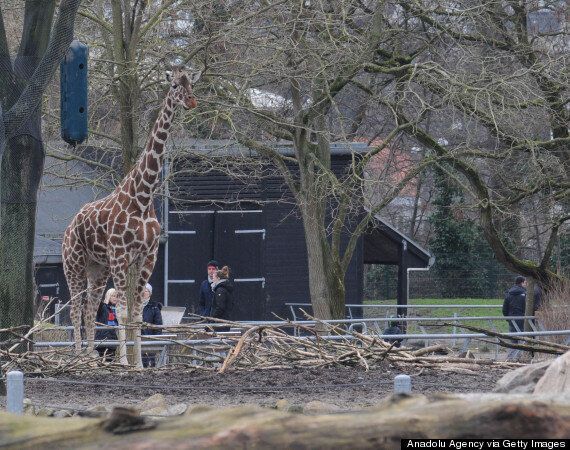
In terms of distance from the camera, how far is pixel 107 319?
1609cm

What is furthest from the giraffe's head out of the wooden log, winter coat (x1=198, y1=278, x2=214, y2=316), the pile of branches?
the wooden log

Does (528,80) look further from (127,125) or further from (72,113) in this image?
(72,113)

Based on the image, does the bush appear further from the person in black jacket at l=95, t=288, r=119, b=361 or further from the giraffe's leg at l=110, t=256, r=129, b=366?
the giraffe's leg at l=110, t=256, r=129, b=366

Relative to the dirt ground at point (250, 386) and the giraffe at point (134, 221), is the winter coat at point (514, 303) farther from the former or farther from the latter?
the dirt ground at point (250, 386)

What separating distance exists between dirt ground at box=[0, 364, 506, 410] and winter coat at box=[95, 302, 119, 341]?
4070 millimetres

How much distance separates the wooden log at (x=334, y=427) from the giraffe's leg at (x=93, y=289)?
9.56m

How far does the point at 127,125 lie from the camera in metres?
14.1

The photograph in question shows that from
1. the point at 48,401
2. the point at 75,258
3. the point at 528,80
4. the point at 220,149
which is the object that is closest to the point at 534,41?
the point at 528,80

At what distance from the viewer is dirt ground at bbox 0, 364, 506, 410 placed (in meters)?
9.26

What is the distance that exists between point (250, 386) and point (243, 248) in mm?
15585

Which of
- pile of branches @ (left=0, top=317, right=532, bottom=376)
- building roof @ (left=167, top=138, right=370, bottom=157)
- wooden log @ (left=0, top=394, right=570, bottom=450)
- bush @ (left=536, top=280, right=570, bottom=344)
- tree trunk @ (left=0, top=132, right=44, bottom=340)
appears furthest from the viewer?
building roof @ (left=167, top=138, right=370, bottom=157)

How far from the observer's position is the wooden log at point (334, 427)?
3.61m

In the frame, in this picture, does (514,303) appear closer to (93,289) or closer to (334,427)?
(93,289)

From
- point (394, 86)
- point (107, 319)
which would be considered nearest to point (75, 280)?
point (107, 319)
